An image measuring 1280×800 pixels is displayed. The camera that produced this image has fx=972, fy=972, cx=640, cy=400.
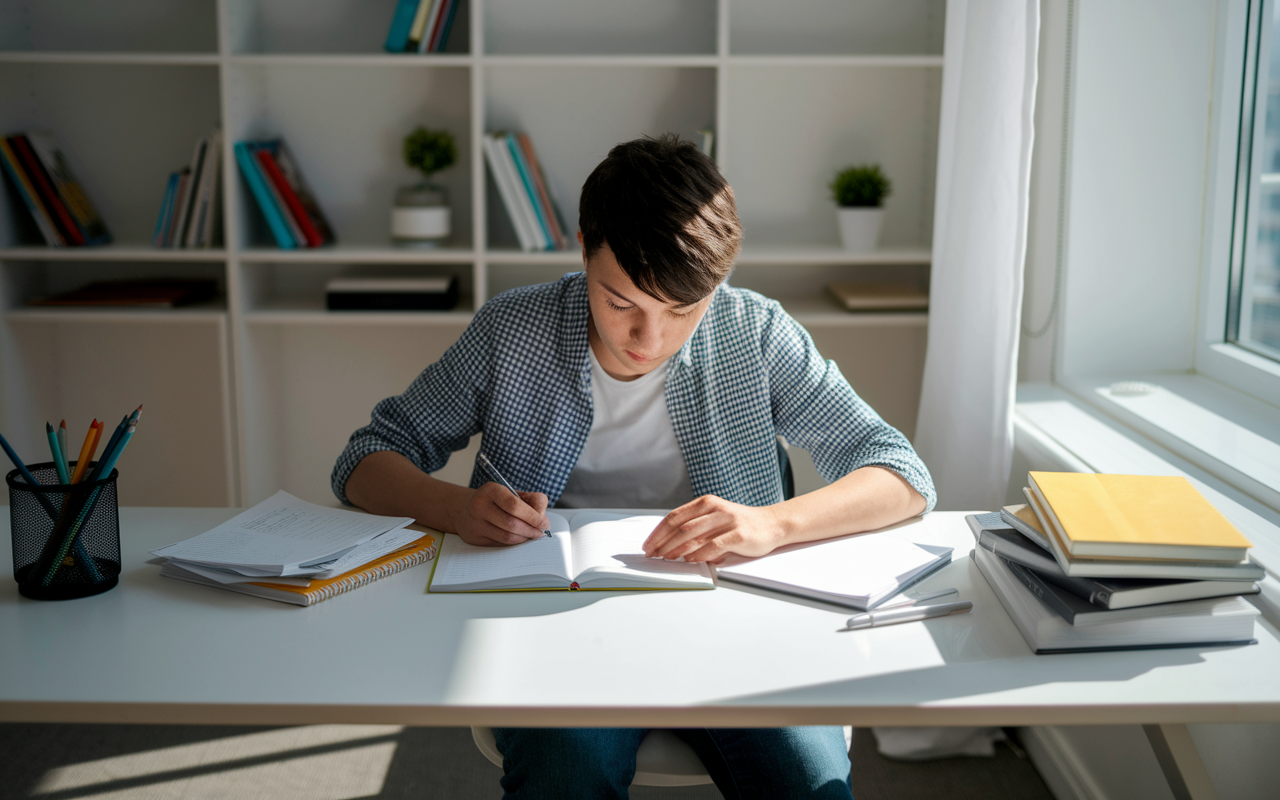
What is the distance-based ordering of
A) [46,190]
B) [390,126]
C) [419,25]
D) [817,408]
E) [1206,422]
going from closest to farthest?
[817,408] < [1206,422] < [419,25] < [46,190] < [390,126]

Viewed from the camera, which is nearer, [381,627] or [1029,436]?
[381,627]

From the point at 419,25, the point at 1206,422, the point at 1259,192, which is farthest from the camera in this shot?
the point at 419,25

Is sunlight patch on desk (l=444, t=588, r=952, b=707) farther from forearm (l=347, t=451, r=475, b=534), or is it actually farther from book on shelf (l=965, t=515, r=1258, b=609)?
forearm (l=347, t=451, r=475, b=534)

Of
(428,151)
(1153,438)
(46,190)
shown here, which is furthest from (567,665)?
(46,190)

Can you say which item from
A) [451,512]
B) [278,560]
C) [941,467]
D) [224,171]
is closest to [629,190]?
[451,512]

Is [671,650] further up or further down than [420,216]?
further down

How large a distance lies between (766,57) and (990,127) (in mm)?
710

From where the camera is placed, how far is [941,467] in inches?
81.5

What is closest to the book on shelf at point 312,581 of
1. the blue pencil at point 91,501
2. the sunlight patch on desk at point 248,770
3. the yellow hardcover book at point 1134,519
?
the blue pencil at point 91,501

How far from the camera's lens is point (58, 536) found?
106 cm

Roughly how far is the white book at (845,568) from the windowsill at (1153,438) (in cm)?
39

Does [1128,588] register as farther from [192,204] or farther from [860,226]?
[192,204]

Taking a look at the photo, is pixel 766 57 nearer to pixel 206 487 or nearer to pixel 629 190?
pixel 629 190

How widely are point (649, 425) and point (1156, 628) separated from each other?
797mm
